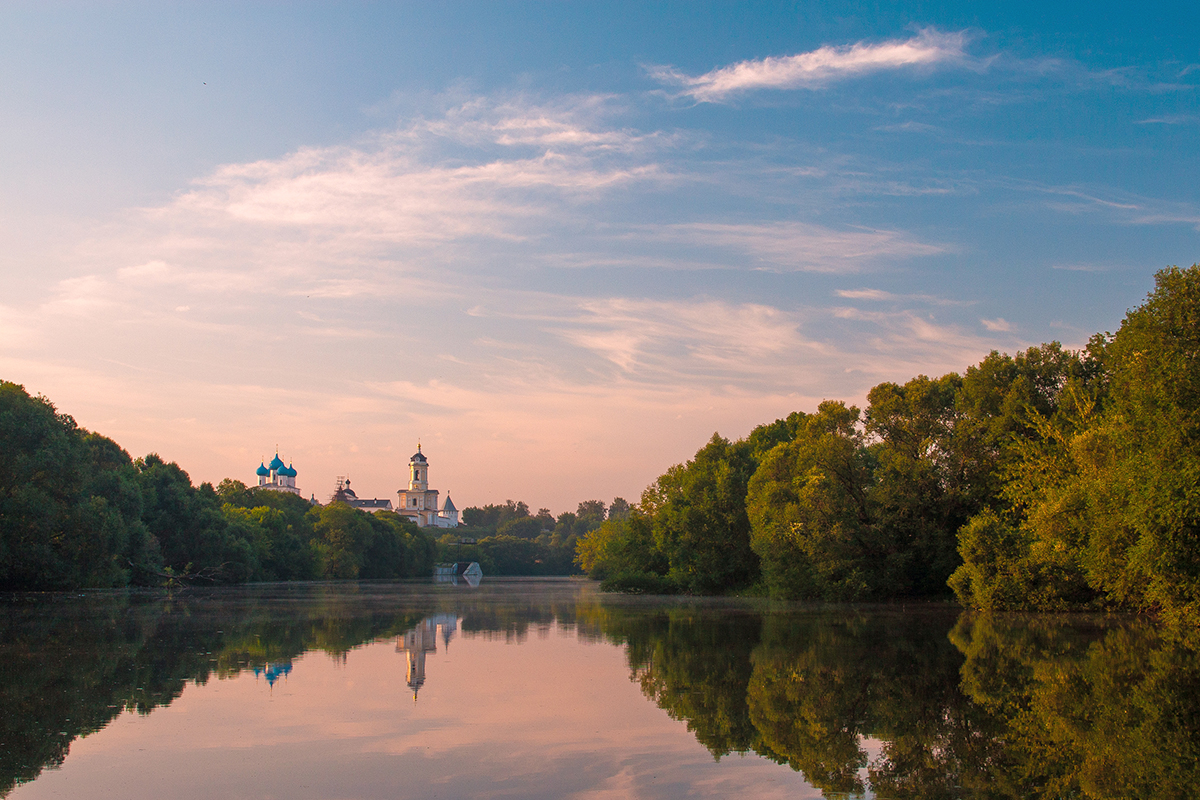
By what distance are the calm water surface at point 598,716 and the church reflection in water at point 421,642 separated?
16 cm

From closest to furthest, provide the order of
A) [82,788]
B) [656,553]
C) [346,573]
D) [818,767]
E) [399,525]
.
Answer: [82,788]
[818,767]
[656,553]
[346,573]
[399,525]

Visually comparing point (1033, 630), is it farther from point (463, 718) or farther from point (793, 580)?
point (793, 580)

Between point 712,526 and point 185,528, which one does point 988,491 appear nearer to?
point 712,526

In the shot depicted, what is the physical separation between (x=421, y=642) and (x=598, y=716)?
1160 centimetres

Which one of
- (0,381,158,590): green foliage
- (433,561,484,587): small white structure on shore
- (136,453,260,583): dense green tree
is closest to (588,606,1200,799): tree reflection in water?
(0,381,158,590): green foliage

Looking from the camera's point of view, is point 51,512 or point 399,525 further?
point 399,525

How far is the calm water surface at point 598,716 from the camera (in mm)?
9352

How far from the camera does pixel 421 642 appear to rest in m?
23.8

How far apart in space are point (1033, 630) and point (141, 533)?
190 feet

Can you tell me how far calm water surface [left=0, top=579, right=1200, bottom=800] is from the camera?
368 inches

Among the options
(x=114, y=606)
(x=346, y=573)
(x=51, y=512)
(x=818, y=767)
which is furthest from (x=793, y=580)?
(x=346, y=573)

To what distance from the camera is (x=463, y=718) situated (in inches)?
508

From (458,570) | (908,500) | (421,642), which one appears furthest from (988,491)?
(458,570)

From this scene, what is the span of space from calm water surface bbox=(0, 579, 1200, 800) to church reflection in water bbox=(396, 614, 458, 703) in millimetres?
159
